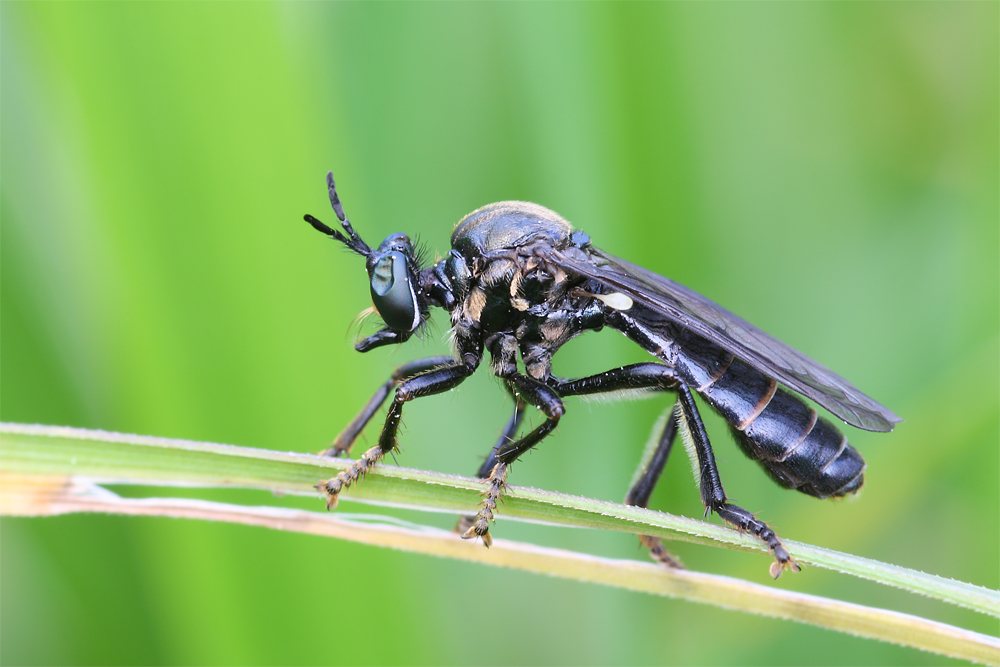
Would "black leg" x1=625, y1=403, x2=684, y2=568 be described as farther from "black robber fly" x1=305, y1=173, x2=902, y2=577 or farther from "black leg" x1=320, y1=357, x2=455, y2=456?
"black leg" x1=320, y1=357, x2=455, y2=456

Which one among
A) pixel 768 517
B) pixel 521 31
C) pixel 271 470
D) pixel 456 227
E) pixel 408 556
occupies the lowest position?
pixel 768 517

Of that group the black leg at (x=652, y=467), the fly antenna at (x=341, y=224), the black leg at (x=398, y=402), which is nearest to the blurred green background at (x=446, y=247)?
the fly antenna at (x=341, y=224)

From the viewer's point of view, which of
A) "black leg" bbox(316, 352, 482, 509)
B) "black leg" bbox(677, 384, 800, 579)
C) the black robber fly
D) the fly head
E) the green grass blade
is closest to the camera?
the green grass blade

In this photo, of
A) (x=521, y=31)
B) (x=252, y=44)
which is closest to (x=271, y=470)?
(x=252, y=44)

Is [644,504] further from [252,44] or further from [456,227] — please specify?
[252,44]

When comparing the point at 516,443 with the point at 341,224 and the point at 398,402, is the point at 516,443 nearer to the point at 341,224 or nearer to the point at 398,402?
the point at 398,402

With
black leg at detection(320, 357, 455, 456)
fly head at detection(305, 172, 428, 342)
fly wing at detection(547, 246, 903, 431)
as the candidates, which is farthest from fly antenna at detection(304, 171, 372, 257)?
fly wing at detection(547, 246, 903, 431)
